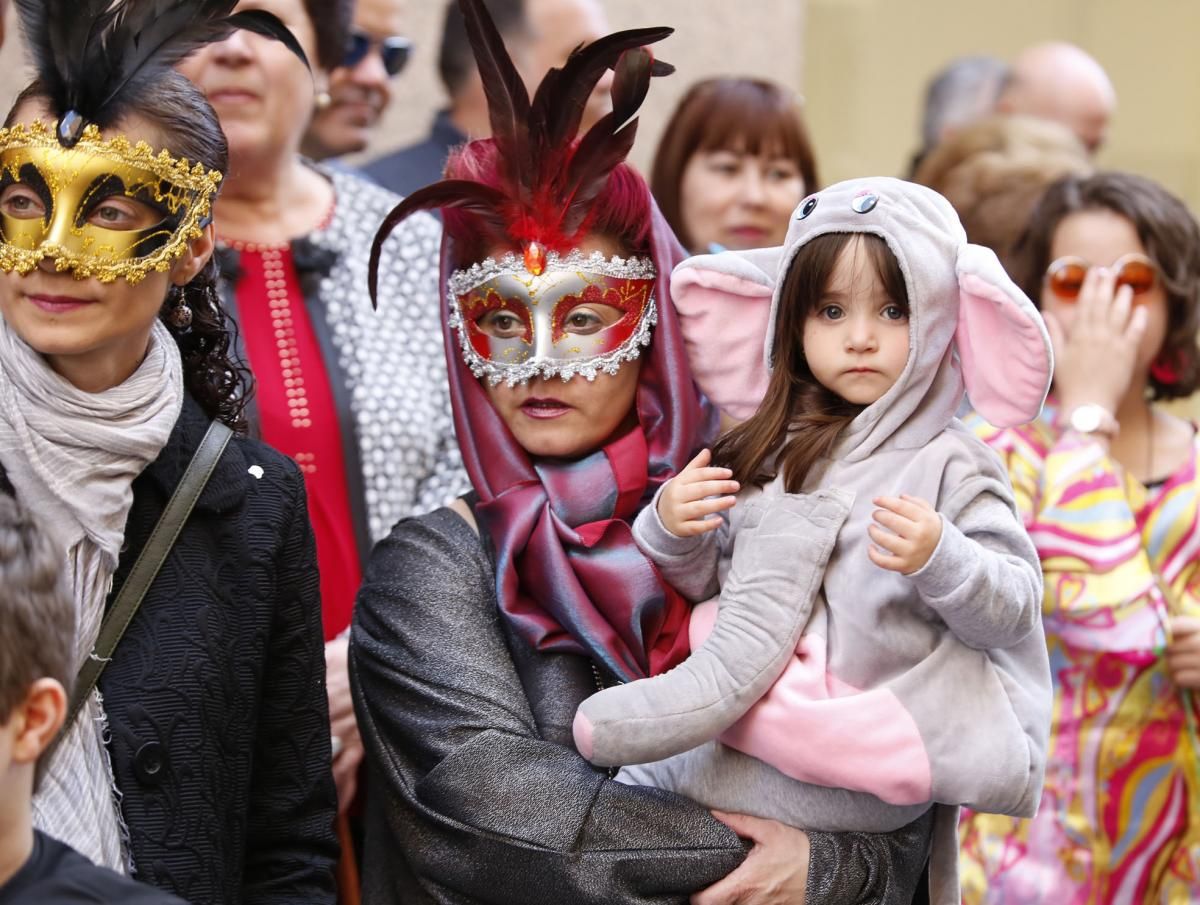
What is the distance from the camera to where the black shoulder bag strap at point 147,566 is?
251 centimetres

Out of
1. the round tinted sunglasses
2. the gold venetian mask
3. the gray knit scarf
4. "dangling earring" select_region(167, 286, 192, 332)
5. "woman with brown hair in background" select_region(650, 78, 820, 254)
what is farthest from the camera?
"woman with brown hair in background" select_region(650, 78, 820, 254)

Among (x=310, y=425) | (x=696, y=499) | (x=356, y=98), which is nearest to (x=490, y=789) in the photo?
(x=696, y=499)

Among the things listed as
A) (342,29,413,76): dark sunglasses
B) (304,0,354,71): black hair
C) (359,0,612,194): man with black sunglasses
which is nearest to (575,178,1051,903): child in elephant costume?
(304,0,354,71): black hair

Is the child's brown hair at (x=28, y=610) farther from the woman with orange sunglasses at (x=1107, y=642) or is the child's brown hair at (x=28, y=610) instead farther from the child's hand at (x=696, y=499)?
the woman with orange sunglasses at (x=1107, y=642)

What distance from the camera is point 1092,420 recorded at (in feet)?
12.7

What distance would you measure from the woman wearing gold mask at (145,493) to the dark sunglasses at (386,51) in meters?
2.40

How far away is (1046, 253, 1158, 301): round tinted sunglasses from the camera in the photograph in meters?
4.01

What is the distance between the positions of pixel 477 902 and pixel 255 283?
1.51 m

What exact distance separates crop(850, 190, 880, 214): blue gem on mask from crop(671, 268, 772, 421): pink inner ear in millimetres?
240

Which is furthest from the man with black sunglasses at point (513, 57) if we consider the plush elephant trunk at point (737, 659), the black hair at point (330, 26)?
the plush elephant trunk at point (737, 659)

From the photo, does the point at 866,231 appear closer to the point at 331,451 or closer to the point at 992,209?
the point at 331,451

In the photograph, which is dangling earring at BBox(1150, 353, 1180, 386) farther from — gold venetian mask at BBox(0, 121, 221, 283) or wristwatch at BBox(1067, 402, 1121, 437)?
gold venetian mask at BBox(0, 121, 221, 283)

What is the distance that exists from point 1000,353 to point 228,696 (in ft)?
4.13

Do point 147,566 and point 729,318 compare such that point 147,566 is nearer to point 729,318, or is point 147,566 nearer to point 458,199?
point 458,199
